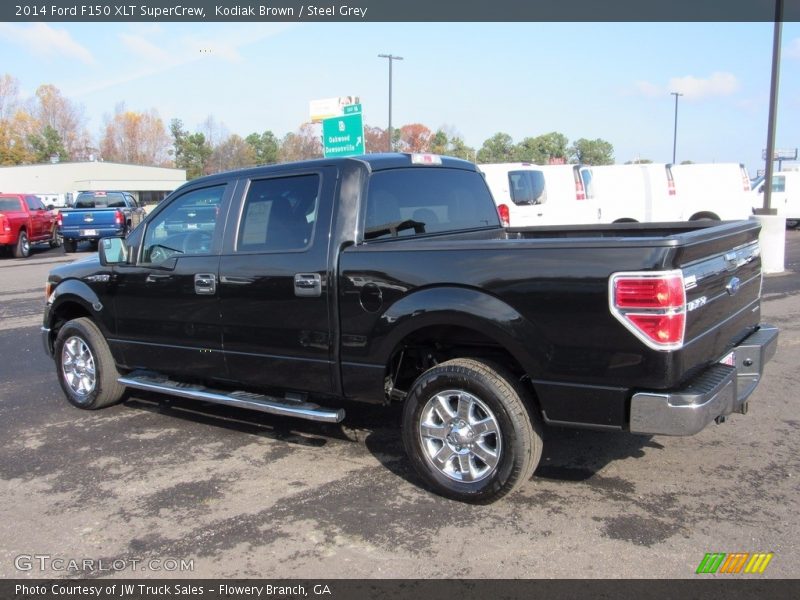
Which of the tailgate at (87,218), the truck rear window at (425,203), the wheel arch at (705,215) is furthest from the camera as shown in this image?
the tailgate at (87,218)

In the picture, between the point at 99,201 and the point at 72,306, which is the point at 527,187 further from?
the point at 99,201

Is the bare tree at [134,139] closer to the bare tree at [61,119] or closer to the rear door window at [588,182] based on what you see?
the bare tree at [61,119]

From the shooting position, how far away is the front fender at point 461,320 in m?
3.57

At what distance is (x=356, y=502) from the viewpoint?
12.9 ft

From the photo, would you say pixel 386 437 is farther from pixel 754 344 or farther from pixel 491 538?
pixel 754 344

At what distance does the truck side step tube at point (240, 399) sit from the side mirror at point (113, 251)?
94cm

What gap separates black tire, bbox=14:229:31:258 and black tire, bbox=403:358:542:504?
20.4 meters

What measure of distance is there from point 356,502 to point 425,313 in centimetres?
115

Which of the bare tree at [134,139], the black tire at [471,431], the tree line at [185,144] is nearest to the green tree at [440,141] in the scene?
the tree line at [185,144]

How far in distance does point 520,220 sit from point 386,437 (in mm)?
11009

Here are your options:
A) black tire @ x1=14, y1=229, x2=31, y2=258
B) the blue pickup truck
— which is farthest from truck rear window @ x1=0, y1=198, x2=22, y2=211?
the blue pickup truck
